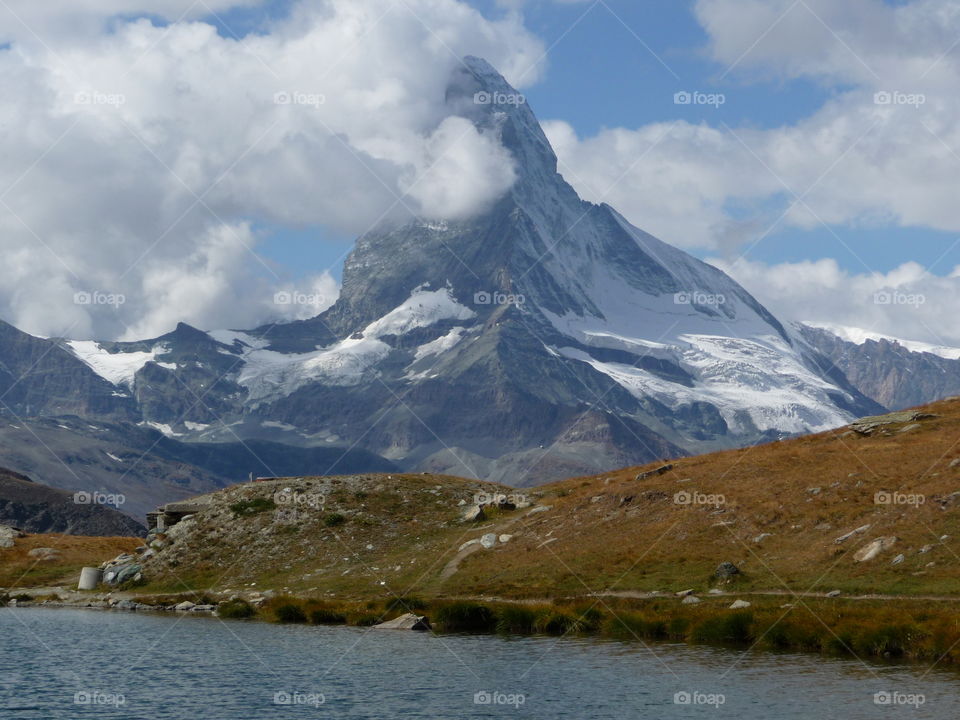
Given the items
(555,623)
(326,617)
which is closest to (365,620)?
(326,617)

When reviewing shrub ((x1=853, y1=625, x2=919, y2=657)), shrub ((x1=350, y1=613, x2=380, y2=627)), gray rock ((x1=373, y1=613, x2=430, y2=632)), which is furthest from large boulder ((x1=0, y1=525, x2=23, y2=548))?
shrub ((x1=853, y1=625, x2=919, y2=657))

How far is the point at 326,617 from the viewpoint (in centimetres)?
8269

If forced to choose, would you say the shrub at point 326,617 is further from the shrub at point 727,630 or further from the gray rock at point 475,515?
the shrub at point 727,630

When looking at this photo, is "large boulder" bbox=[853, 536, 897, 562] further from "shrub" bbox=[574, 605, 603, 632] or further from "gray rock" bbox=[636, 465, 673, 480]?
"gray rock" bbox=[636, 465, 673, 480]

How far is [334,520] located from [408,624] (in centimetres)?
3023

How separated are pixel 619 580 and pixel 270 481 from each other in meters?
44.9

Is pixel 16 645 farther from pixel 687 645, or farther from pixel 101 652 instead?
pixel 687 645

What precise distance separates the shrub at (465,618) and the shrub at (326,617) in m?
9.15

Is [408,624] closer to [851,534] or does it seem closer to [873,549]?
[851,534]

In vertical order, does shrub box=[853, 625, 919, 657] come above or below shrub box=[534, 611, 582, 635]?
below

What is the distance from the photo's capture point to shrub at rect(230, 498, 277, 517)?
109 m

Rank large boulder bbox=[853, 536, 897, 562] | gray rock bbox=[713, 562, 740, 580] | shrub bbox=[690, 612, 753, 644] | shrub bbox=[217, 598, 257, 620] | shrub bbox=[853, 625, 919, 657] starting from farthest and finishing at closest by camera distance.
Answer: shrub bbox=[217, 598, 257, 620]
gray rock bbox=[713, 562, 740, 580]
large boulder bbox=[853, 536, 897, 562]
shrub bbox=[690, 612, 753, 644]
shrub bbox=[853, 625, 919, 657]

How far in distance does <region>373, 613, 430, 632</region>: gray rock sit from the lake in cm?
282

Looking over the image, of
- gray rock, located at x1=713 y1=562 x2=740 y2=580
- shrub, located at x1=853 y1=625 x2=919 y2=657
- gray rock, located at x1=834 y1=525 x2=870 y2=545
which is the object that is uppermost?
gray rock, located at x1=834 y1=525 x2=870 y2=545
